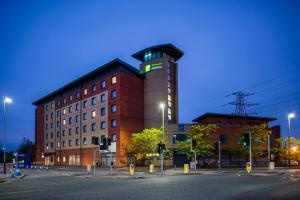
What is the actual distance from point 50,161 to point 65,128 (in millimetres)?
13754

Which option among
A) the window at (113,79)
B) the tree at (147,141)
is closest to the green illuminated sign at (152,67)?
the window at (113,79)

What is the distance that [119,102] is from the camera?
59781mm

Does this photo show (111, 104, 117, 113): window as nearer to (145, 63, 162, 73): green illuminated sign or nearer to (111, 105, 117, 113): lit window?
(111, 105, 117, 113): lit window

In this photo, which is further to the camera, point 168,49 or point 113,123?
point 168,49

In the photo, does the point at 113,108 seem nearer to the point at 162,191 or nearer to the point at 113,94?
the point at 113,94

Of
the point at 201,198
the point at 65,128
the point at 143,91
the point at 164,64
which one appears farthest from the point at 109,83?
the point at 201,198

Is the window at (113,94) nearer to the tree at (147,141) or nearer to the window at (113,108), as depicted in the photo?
the window at (113,108)

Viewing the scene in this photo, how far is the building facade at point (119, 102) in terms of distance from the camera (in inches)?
2384

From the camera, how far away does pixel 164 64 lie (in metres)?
63.8

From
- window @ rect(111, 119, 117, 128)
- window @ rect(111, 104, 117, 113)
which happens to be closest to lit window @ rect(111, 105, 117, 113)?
window @ rect(111, 104, 117, 113)

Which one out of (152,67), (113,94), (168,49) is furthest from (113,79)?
(168,49)

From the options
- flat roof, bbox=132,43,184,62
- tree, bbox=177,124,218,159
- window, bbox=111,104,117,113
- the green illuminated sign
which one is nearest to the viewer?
tree, bbox=177,124,218,159

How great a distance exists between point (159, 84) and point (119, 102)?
9.71 metres

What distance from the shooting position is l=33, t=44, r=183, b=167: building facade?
60.6m
